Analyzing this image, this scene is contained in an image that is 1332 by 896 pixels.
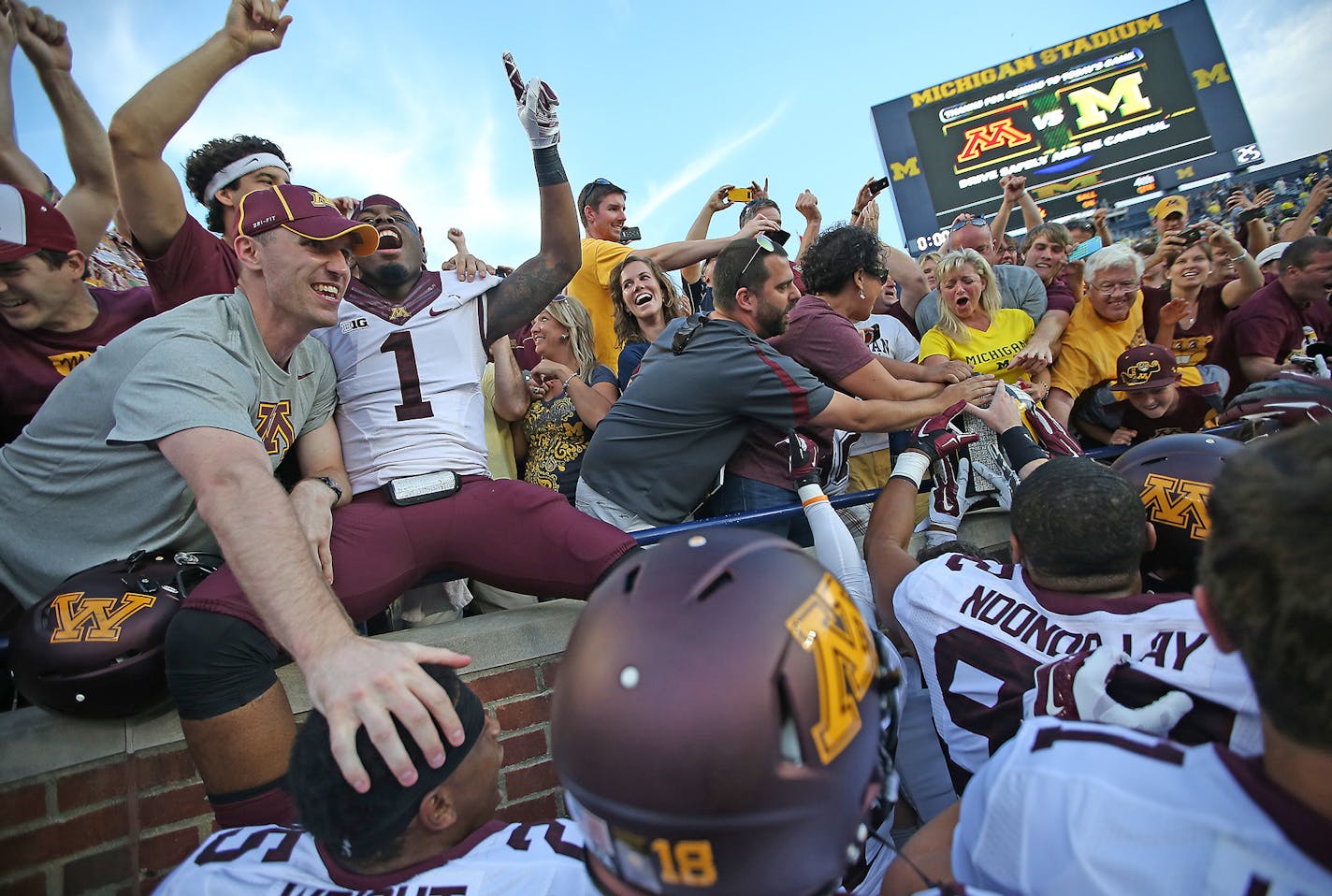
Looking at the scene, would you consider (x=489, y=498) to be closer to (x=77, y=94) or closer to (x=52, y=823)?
(x=52, y=823)

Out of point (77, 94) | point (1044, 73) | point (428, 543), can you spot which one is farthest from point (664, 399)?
point (1044, 73)

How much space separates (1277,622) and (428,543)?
2.17m

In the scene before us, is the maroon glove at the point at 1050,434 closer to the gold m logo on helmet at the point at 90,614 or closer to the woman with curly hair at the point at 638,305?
the woman with curly hair at the point at 638,305

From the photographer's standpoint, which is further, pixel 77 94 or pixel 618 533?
pixel 77 94

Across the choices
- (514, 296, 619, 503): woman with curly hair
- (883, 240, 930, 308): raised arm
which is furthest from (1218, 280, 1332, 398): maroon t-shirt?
(514, 296, 619, 503): woman with curly hair

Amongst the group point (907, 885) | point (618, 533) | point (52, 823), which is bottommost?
point (907, 885)

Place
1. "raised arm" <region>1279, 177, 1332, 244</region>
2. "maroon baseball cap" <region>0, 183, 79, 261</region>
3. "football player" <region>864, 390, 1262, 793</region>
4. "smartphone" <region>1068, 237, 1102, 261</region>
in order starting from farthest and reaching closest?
"raised arm" <region>1279, 177, 1332, 244</region> < "smartphone" <region>1068, 237, 1102, 261</region> < "maroon baseball cap" <region>0, 183, 79, 261</region> < "football player" <region>864, 390, 1262, 793</region>

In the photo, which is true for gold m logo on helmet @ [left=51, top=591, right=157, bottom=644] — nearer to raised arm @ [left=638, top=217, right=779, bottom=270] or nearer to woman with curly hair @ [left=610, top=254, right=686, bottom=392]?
woman with curly hair @ [left=610, top=254, right=686, bottom=392]

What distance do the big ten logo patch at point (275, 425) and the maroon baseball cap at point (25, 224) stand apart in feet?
3.13

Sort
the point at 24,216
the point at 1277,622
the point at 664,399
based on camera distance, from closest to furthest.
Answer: the point at 1277,622 → the point at 24,216 → the point at 664,399

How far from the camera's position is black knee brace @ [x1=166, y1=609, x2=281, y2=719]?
187cm

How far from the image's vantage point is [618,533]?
8.10 feet

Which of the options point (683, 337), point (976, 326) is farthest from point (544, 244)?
point (976, 326)

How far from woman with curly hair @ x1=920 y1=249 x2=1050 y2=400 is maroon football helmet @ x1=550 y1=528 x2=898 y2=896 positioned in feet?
11.6
